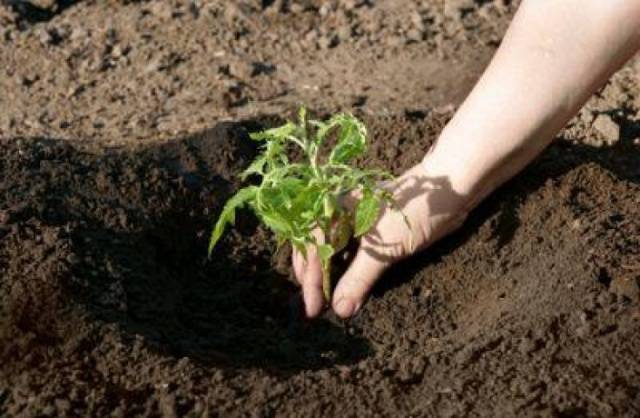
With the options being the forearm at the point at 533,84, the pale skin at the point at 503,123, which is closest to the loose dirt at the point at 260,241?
the pale skin at the point at 503,123

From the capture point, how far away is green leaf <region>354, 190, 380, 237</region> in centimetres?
324

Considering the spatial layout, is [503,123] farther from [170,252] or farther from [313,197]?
[170,252]

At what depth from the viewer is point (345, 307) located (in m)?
3.56

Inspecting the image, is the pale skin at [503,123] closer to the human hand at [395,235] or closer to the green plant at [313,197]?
the human hand at [395,235]

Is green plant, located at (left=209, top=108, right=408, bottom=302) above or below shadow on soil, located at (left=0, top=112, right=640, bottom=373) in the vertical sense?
above

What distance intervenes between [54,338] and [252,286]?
915 millimetres

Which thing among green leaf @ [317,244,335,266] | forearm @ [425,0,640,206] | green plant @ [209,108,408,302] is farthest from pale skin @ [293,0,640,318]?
green leaf @ [317,244,335,266]

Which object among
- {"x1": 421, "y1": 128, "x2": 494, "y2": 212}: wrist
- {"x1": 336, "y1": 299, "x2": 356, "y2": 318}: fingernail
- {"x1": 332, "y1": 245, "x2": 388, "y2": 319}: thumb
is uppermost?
{"x1": 421, "y1": 128, "x2": 494, "y2": 212}: wrist

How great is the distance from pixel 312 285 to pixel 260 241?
15.8 inches

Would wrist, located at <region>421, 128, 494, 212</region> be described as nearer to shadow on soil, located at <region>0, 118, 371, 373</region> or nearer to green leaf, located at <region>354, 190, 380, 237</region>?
green leaf, located at <region>354, 190, 380, 237</region>

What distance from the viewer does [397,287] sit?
363 centimetres

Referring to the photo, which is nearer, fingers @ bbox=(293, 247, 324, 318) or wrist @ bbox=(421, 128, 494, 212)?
wrist @ bbox=(421, 128, 494, 212)

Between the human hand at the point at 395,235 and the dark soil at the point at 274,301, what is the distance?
3.2 inches

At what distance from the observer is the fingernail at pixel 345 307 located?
3562 millimetres
